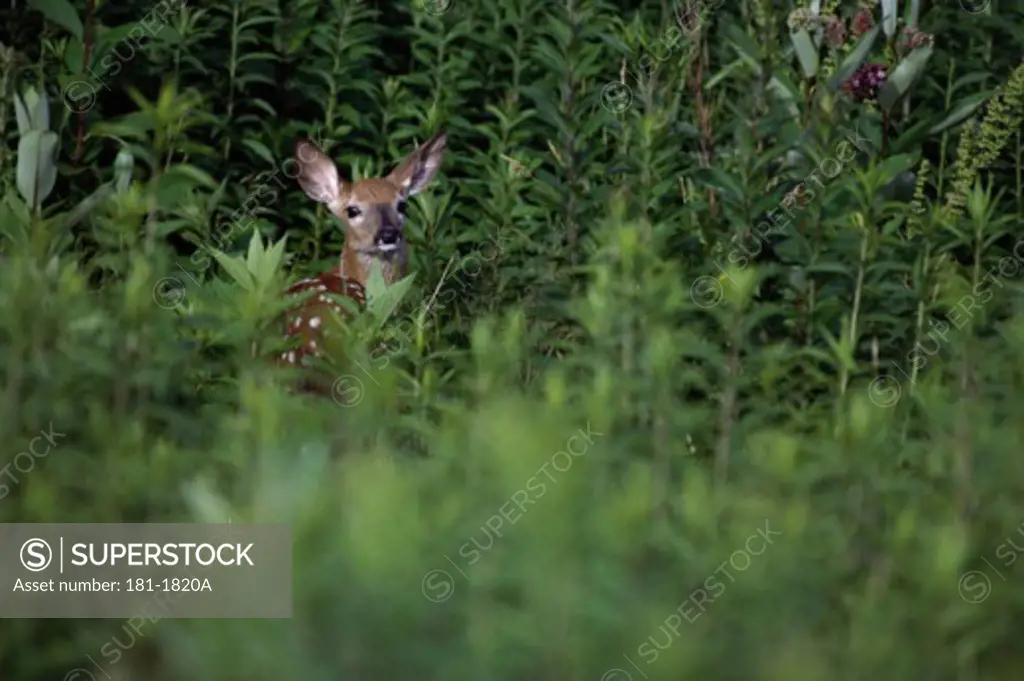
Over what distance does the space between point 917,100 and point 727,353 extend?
3472mm

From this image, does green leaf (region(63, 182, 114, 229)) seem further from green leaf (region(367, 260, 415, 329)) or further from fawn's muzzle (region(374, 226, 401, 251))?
fawn's muzzle (region(374, 226, 401, 251))

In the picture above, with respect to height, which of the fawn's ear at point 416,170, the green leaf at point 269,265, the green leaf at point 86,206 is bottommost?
the green leaf at point 269,265

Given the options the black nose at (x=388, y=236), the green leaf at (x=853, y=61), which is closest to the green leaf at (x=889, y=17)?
the green leaf at (x=853, y=61)

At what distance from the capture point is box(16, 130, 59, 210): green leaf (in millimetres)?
4445

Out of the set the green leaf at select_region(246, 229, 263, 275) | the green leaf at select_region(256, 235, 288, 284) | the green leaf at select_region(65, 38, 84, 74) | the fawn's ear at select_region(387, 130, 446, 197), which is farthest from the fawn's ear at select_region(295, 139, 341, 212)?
the green leaf at select_region(256, 235, 288, 284)

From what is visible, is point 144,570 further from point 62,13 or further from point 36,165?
point 62,13

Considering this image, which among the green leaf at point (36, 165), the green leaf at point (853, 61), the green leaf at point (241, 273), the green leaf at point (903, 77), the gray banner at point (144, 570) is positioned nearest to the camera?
the gray banner at point (144, 570)

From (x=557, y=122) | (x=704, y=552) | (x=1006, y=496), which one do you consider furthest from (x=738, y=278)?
(x=557, y=122)

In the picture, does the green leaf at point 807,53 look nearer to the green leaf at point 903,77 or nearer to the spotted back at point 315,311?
the green leaf at point 903,77

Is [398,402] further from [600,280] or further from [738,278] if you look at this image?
[738,278]

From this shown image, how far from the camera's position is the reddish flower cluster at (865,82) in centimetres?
610

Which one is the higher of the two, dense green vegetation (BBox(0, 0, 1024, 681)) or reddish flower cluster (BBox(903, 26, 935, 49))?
reddish flower cluster (BBox(903, 26, 935, 49))

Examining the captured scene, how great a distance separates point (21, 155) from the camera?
4.49 metres

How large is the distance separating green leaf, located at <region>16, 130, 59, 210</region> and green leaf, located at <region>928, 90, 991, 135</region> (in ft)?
11.4
